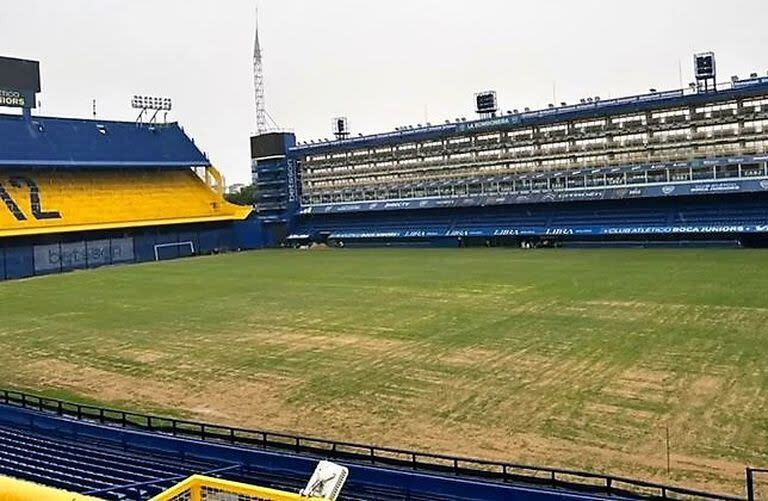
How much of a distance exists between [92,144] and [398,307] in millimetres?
43221

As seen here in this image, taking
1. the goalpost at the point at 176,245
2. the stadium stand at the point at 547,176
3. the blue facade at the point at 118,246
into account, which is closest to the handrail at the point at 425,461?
the stadium stand at the point at 547,176

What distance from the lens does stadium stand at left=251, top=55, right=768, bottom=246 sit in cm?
5119

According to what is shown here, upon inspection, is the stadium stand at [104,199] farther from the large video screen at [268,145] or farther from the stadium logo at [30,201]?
the large video screen at [268,145]

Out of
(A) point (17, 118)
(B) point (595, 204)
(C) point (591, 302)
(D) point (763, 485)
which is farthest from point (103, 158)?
(D) point (763, 485)

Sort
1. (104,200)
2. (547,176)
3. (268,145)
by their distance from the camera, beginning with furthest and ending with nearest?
(268,145) < (104,200) < (547,176)

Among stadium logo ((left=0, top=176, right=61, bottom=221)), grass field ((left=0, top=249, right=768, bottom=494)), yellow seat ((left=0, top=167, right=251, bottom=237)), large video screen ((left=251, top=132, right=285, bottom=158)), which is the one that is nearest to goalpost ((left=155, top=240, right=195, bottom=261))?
yellow seat ((left=0, top=167, right=251, bottom=237))

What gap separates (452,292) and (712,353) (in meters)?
14.2

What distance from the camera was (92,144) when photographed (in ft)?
203

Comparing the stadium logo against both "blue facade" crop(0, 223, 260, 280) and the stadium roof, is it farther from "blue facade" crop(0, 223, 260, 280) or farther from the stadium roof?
the stadium roof

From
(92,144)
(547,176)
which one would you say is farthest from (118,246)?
(547,176)

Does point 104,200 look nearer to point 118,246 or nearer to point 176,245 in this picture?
point 118,246

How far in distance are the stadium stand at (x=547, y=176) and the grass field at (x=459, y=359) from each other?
1705 cm

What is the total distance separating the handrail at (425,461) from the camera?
9375 mm

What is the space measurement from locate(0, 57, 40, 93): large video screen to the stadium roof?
241 cm
